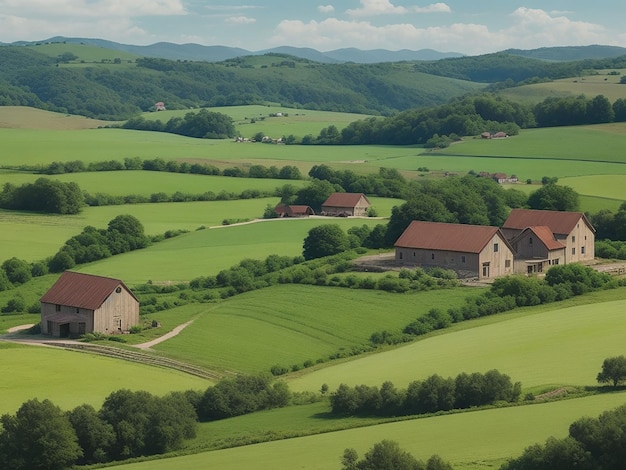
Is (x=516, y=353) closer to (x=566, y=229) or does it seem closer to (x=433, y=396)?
(x=433, y=396)

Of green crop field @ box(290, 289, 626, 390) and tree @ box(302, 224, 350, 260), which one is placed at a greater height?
tree @ box(302, 224, 350, 260)

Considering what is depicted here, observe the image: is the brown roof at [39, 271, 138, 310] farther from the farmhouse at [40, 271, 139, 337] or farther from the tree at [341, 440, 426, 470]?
the tree at [341, 440, 426, 470]

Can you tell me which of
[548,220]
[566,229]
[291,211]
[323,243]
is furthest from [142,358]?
[291,211]

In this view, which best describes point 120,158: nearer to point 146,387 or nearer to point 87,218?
point 87,218

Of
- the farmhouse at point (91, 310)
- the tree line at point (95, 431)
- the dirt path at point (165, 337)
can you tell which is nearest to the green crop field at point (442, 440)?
the tree line at point (95, 431)

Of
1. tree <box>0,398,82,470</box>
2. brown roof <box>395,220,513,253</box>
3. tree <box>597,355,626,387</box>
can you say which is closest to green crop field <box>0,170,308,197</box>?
brown roof <box>395,220,513,253</box>
